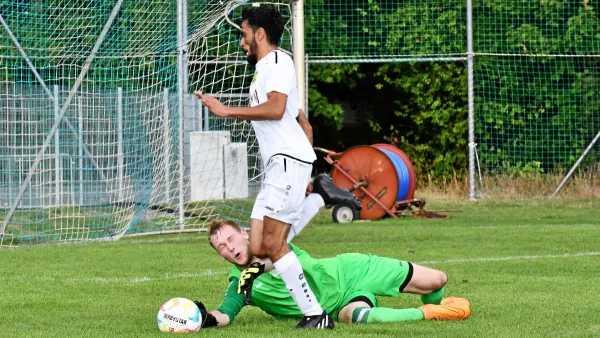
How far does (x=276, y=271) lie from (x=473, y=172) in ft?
45.2

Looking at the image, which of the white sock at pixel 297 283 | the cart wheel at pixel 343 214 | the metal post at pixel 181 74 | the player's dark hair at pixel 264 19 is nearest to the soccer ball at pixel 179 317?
the white sock at pixel 297 283

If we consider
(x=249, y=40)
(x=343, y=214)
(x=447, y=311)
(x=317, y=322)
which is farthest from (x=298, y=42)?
(x=317, y=322)

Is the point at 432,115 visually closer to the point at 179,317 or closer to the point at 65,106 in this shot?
the point at 65,106

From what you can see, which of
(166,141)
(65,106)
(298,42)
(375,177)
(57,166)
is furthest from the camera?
(375,177)

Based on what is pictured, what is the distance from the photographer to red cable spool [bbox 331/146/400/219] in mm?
17078

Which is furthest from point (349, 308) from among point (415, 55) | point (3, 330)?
point (415, 55)

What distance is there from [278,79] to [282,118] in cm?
25

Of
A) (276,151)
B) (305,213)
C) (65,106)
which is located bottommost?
(305,213)

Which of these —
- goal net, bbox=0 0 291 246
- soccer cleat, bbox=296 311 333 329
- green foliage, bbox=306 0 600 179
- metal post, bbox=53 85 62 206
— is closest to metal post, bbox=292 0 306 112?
goal net, bbox=0 0 291 246

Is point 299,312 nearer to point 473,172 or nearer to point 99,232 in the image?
point 99,232

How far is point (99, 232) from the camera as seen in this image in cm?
1510

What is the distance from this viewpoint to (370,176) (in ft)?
56.5

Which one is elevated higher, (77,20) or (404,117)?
(77,20)

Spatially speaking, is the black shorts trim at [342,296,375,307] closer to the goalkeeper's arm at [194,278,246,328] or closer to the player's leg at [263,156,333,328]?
the player's leg at [263,156,333,328]
